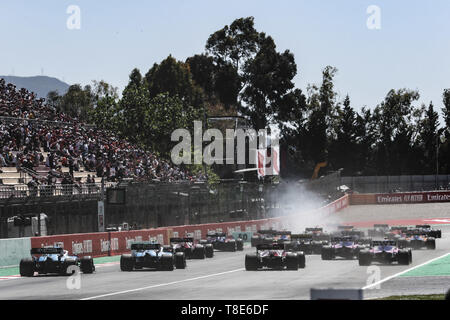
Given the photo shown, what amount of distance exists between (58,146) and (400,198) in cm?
4906

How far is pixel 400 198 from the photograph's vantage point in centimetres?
8712

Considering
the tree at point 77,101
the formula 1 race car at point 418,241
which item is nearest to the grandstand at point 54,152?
the formula 1 race car at point 418,241

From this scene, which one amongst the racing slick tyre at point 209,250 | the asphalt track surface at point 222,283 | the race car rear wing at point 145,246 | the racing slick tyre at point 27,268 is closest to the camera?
the asphalt track surface at point 222,283

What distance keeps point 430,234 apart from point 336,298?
36515mm

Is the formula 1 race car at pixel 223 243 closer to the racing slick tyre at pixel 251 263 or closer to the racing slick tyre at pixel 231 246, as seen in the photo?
the racing slick tyre at pixel 231 246

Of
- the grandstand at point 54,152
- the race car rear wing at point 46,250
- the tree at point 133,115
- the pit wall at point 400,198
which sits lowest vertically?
the race car rear wing at point 46,250

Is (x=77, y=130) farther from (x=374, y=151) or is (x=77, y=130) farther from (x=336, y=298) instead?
(x=374, y=151)

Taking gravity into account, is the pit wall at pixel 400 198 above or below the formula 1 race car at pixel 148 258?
above

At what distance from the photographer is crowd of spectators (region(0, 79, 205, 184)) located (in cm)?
4391

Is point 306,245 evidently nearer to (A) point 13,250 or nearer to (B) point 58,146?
(A) point 13,250

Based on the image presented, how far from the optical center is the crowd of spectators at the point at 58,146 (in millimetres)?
43906

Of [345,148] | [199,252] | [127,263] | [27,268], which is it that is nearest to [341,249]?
[199,252]

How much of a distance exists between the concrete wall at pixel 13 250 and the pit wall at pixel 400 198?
5739 centimetres

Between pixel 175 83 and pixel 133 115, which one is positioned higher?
pixel 175 83
